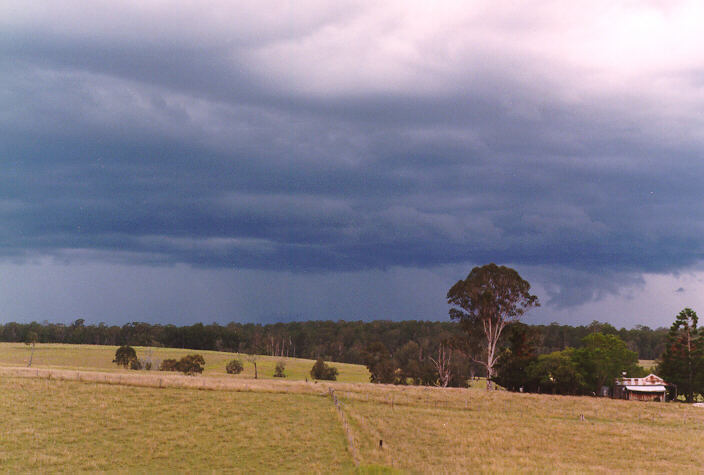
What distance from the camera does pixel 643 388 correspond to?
316ft

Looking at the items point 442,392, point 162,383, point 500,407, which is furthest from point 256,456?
point 442,392

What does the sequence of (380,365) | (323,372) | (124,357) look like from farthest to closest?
(124,357)
(323,372)
(380,365)

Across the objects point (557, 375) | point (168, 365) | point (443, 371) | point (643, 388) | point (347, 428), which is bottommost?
point (168, 365)

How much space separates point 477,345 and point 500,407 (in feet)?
118

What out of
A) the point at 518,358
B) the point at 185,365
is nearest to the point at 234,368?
the point at 185,365

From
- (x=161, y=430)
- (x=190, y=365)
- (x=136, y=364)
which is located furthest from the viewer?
(x=136, y=364)

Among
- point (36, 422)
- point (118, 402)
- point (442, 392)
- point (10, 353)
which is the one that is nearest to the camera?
point (36, 422)

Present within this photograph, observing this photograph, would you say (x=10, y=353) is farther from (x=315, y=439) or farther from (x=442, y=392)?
(x=315, y=439)

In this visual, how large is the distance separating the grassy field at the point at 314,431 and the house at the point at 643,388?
2809 centimetres

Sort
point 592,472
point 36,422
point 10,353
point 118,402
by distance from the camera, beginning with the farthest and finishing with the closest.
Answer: point 10,353 → point 118,402 → point 36,422 → point 592,472

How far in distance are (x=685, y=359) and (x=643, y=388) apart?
857 centimetres

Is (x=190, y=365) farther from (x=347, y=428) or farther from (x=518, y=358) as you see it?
(x=347, y=428)

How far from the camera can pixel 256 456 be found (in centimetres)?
4166

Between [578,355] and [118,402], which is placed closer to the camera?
[118,402]
